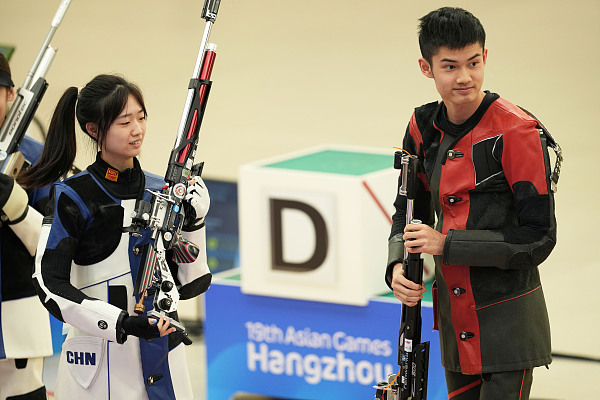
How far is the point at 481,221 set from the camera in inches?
99.1

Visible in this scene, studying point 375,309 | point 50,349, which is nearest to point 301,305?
point 375,309

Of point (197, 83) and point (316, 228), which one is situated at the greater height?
point (316, 228)

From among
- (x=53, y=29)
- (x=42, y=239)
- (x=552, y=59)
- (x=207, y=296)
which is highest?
(x=552, y=59)

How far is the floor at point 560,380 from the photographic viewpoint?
4.47m

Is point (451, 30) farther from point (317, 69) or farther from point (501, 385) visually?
point (317, 69)

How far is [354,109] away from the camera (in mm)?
7773

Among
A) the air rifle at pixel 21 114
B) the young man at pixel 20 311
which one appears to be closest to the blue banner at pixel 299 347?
the young man at pixel 20 311

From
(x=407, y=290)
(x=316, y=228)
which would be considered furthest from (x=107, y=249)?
(x=316, y=228)

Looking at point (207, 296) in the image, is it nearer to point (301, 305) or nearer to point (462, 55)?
point (301, 305)

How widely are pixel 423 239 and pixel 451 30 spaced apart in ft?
1.64

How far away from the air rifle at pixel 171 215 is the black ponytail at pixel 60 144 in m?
0.32

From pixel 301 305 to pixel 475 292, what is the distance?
172 centimetres

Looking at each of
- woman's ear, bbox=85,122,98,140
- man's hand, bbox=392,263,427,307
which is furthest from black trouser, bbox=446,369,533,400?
woman's ear, bbox=85,122,98,140

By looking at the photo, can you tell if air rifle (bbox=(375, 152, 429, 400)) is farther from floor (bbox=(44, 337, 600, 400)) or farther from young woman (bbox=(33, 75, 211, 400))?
floor (bbox=(44, 337, 600, 400))
